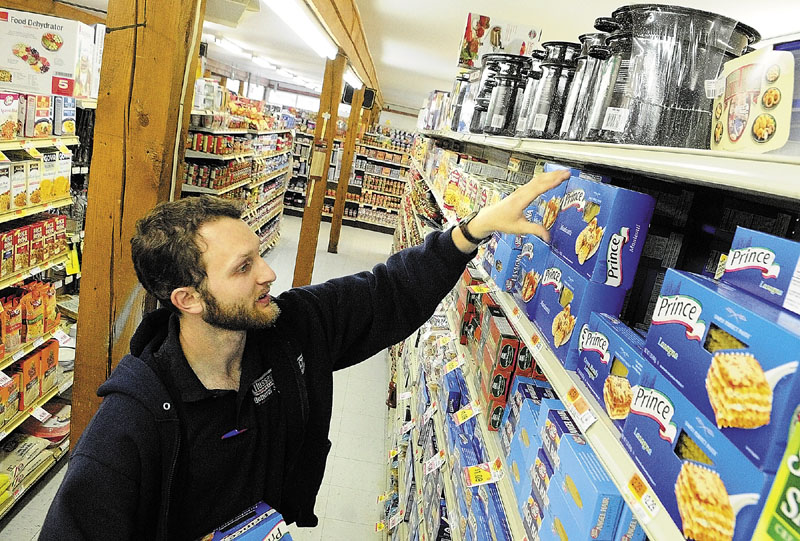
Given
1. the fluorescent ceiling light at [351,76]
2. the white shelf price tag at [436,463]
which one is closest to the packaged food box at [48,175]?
the white shelf price tag at [436,463]

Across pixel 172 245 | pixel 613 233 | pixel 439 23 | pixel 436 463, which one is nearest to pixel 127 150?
pixel 172 245

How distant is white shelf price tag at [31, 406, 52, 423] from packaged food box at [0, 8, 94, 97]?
6.93 ft

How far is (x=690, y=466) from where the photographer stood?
2.72ft

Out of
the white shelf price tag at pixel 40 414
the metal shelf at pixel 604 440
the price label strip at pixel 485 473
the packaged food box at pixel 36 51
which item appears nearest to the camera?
the metal shelf at pixel 604 440

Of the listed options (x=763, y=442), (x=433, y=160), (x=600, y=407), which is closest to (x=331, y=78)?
(x=433, y=160)

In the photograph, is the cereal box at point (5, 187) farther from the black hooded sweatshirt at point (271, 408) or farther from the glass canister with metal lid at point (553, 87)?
the glass canister with metal lid at point (553, 87)

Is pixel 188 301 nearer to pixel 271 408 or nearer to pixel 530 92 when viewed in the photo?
pixel 271 408

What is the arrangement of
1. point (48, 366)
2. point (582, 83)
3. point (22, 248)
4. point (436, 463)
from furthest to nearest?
point (48, 366) → point (22, 248) → point (436, 463) → point (582, 83)

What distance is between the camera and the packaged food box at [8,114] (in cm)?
308

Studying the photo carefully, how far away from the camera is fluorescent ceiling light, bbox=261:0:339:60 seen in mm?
3036

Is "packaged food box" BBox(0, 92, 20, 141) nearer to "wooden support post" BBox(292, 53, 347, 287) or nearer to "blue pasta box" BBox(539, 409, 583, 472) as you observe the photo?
"blue pasta box" BBox(539, 409, 583, 472)

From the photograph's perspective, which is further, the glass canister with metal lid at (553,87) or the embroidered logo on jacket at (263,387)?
the glass canister with metal lid at (553,87)

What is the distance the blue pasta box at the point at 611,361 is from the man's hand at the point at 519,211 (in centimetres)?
43

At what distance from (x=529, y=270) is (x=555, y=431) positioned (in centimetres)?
52
